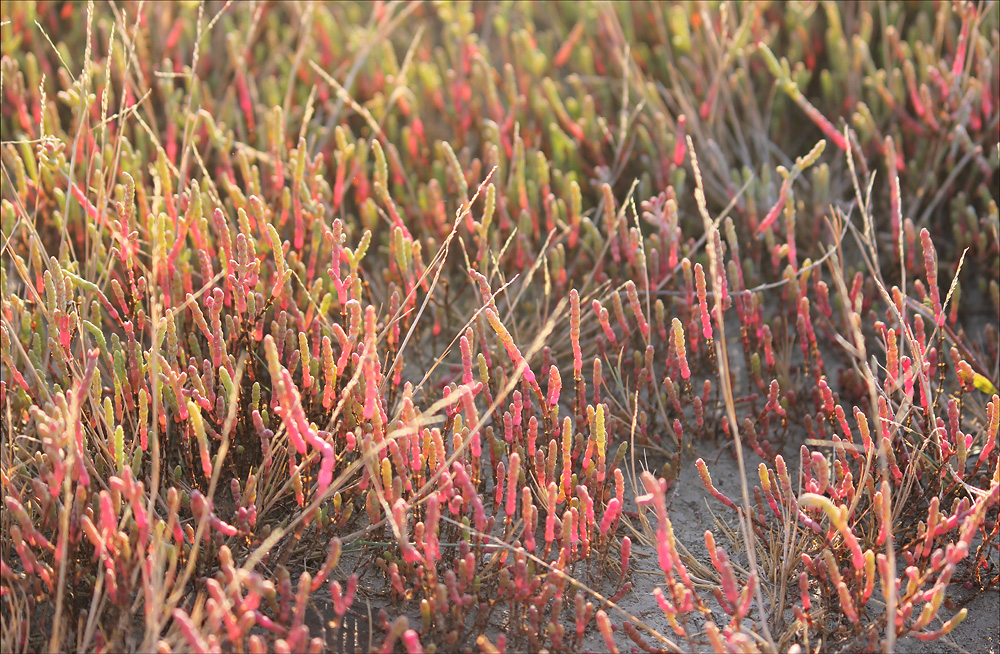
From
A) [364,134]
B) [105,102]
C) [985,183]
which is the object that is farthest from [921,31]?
[105,102]

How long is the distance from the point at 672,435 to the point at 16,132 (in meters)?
2.23

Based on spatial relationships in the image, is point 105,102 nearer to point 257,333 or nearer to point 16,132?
point 257,333

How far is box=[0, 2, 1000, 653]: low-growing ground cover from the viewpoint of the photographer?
5.62ft

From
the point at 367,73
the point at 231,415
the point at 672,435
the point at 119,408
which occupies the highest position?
the point at 367,73

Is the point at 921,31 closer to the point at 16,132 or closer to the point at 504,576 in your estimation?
the point at 504,576

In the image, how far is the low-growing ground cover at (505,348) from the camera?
5.62 feet

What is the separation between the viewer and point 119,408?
1.92 metres

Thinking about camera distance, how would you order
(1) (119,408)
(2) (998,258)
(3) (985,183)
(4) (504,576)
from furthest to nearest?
(3) (985,183) < (2) (998,258) < (1) (119,408) < (4) (504,576)

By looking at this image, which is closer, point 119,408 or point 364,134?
point 119,408

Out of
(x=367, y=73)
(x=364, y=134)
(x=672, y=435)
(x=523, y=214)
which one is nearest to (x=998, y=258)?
(x=672, y=435)

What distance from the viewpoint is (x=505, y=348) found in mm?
2232

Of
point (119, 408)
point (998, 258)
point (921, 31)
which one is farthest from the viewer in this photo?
point (921, 31)

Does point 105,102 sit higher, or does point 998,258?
point 105,102

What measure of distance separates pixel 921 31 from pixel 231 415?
270cm
